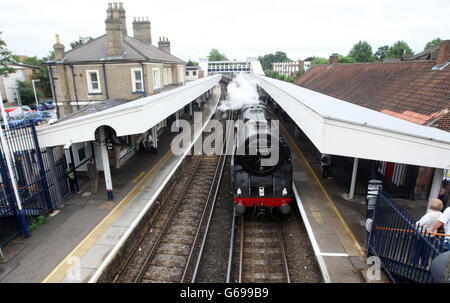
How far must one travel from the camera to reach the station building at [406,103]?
9539 millimetres

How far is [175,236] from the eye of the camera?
8.54 m

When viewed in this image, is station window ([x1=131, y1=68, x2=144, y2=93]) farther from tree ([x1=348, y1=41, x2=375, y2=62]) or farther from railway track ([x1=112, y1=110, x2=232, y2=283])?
tree ([x1=348, y1=41, x2=375, y2=62])

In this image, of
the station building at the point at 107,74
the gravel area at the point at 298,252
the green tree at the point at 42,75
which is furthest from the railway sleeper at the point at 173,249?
the green tree at the point at 42,75

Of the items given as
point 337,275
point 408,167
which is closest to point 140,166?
point 337,275

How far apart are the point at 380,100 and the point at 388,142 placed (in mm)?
7312

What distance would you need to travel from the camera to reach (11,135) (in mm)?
7754

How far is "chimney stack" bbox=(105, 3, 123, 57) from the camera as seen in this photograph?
14078 mm

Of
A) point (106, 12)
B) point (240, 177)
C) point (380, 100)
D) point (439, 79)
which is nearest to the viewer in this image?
point (240, 177)

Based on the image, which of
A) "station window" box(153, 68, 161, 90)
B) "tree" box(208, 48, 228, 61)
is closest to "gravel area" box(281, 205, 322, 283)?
"station window" box(153, 68, 161, 90)

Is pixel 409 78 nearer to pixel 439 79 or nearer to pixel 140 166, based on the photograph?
pixel 439 79

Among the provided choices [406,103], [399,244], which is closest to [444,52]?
[406,103]

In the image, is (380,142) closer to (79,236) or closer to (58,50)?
(79,236)

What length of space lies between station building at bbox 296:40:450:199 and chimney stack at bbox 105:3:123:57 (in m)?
12.6

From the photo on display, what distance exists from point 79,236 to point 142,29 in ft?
68.8
